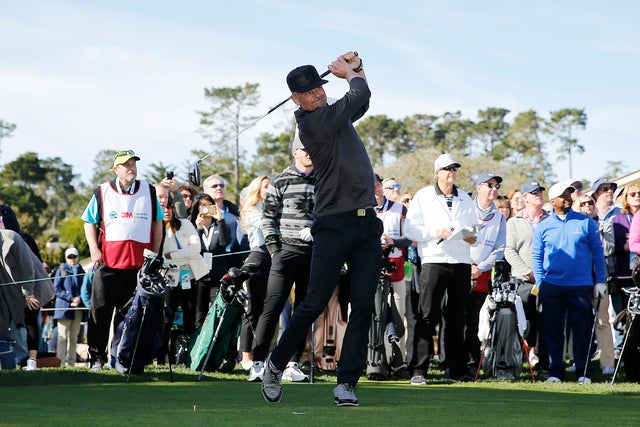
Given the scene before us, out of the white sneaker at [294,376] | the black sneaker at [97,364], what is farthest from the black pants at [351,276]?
the black sneaker at [97,364]

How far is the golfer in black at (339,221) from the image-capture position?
272 inches

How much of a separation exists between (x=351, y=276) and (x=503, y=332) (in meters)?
4.58

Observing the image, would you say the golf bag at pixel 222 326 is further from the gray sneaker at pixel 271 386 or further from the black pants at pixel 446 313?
the gray sneaker at pixel 271 386

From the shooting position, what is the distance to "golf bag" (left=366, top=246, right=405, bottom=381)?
34.9 feet

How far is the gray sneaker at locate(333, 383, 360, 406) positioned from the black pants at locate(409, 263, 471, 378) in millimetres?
3402

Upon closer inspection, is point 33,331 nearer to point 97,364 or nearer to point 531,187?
point 97,364

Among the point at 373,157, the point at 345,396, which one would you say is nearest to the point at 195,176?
the point at 345,396

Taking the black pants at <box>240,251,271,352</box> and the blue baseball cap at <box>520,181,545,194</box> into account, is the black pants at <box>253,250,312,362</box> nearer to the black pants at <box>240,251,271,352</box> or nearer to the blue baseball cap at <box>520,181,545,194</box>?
the black pants at <box>240,251,271,352</box>

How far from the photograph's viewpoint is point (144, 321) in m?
10.1

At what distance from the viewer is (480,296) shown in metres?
11.3

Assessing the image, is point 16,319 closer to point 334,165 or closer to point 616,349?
point 334,165

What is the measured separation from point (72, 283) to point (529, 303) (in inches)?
320

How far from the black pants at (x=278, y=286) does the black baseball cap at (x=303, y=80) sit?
2930 mm

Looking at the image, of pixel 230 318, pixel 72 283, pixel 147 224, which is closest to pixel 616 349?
pixel 230 318
